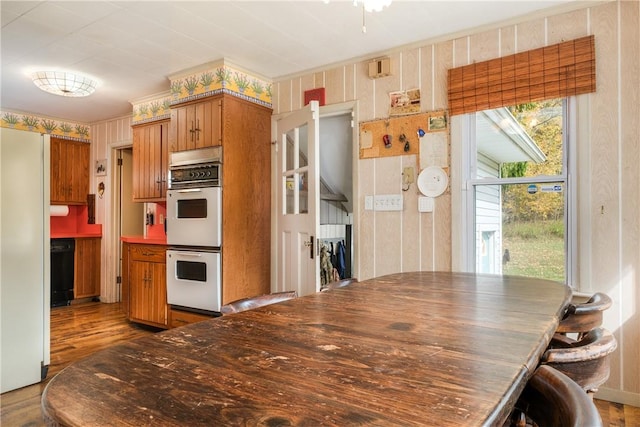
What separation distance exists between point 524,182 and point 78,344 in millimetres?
3968

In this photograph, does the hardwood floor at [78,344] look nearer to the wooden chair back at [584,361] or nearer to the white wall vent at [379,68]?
the wooden chair back at [584,361]

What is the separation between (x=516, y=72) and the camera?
2.66 metres

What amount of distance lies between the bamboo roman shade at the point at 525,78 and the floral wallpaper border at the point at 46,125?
518 cm

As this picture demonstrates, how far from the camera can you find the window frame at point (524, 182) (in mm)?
2504

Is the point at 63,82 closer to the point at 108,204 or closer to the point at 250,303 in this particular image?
the point at 108,204

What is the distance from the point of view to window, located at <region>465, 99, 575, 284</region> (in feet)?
8.50

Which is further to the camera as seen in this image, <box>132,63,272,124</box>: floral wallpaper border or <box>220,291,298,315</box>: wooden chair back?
<box>132,63,272,124</box>: floral wallpaper border

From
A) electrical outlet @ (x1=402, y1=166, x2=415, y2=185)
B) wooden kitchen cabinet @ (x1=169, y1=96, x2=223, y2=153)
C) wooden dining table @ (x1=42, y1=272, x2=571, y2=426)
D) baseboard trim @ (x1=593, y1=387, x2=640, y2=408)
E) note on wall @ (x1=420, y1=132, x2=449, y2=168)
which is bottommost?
baseboard trim @ (x1=593, y1=387, x2=640, y2=408)

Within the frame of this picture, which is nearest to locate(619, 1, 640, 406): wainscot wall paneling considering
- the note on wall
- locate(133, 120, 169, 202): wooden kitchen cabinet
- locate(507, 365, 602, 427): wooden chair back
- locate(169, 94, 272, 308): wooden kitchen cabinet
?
the note on wall

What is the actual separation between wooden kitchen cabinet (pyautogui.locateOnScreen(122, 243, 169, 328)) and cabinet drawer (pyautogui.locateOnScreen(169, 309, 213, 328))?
0.25 ft

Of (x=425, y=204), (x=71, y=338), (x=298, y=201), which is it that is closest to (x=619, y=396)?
(x=425, y=204)

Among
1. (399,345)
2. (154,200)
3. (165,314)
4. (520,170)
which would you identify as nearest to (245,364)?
(399,345)

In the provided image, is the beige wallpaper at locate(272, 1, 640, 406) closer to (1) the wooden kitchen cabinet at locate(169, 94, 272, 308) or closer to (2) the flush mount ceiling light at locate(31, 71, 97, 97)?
(1) the wooden kitchen cabinet at locate(169, 94, 272, 308)

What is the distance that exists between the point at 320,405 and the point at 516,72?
→ 2777 millimetres
